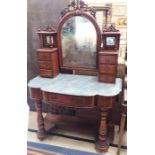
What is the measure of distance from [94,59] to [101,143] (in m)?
0.66

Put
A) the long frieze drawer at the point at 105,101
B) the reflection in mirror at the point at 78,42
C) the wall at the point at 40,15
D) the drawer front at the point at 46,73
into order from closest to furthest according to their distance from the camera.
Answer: the long frieze drawer at the point at 105,101, the reflection in mirror at the point at 78,42, the drawer front at the point at 46,73, the wall at the point at 40,15

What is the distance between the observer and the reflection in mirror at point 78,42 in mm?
1542

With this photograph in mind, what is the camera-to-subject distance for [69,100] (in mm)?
1467

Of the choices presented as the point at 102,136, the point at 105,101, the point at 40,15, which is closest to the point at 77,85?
the point at 105,101

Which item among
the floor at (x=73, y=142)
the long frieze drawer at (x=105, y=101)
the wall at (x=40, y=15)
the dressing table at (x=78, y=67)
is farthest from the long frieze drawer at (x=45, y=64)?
the floor at (x=73, y=142)

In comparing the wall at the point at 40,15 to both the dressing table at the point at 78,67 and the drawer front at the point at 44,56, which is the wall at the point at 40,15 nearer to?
the dressing table at the point at 78,67

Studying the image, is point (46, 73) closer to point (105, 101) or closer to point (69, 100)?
point (69, 100)

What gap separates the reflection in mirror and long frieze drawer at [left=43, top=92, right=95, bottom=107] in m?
0.33

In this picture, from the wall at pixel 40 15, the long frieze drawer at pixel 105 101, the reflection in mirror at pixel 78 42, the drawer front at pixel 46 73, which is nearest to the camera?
the long frieze drawer at pixel 105 101

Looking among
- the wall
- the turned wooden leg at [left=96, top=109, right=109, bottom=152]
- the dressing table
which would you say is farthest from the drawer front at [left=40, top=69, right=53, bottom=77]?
the turned wooden leg at [left=96, top=109, right=109, bottom=152]
